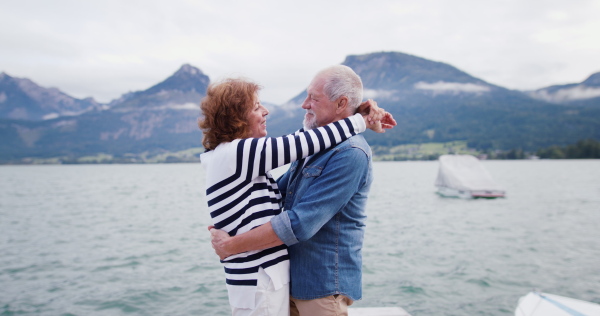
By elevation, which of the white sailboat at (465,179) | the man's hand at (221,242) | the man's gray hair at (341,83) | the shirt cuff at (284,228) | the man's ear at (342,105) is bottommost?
the white sailboat at (465,179)

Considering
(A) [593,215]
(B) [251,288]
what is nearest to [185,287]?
(B) [251,288]

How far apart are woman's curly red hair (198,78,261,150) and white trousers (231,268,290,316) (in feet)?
3.00

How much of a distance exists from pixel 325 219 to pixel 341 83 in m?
0.98

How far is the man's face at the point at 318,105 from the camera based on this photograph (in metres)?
3.05

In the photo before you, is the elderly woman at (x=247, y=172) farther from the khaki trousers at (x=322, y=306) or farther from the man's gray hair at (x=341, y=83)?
the man's gray hair at (x=341, y=83)

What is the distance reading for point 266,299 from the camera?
2.76 metres

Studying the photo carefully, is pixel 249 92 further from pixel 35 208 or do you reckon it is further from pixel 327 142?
pixel 35 208

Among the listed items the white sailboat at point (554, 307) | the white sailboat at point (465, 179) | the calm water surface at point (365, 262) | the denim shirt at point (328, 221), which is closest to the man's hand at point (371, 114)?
the denim shirt at point (328, 221)

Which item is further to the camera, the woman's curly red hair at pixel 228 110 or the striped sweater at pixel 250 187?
the woman's curly red hair at pixel 228 110

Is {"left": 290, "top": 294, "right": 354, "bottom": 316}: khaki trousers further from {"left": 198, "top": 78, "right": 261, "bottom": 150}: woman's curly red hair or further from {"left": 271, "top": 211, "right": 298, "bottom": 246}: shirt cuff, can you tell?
{"left": 198, "top": 78, "right": 261, "bottom": 150}: woman's curly red hair

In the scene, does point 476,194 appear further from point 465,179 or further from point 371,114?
point 371,114

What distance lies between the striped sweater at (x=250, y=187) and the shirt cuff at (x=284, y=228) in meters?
0.18

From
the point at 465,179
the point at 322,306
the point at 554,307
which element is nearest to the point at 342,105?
the point at 322,306

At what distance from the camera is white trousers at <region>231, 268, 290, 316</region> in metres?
2.76
